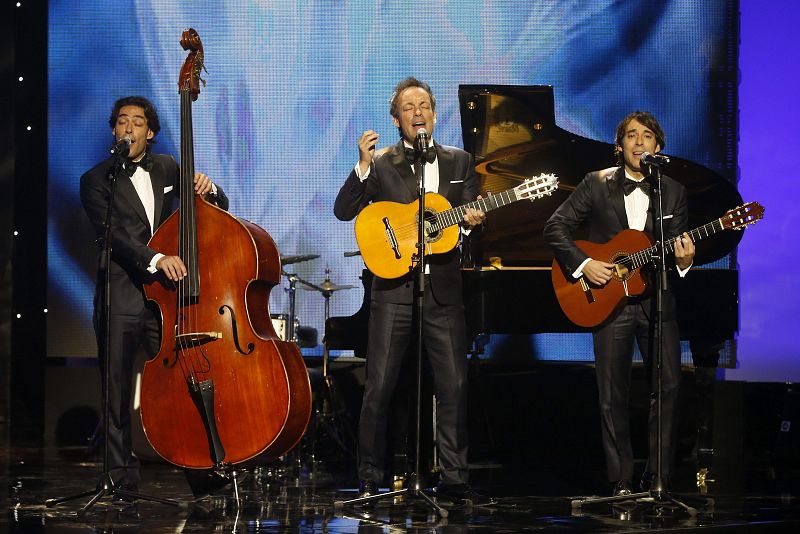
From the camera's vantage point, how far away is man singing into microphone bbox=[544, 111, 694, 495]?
477 centimetres

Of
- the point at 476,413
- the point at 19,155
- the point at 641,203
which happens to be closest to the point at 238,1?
the point at 19,155

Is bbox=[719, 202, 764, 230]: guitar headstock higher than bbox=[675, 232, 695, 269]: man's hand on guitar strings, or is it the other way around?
bbox=[719, 202, 764, 230]: guitar headstock

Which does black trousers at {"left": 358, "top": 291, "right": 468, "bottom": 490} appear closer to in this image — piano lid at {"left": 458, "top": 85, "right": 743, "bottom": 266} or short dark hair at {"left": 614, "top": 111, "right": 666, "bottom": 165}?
short dark hair at {"left": 614, "top": 111, "right": 666, "bottom": 165}

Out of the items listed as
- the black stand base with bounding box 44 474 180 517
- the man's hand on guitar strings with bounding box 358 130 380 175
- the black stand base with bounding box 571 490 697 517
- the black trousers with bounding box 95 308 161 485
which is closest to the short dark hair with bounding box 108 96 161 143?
the black trousers with bounding box 95 308 161 485

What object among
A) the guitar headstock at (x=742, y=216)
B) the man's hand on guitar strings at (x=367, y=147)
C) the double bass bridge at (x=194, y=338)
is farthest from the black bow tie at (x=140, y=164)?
the guitar headstock at (x=742, y=216)

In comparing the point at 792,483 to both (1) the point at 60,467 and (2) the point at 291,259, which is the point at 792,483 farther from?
(1) the point at 60,467

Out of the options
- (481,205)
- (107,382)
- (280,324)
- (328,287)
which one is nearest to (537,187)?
(481,205)

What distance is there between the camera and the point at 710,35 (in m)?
8.15

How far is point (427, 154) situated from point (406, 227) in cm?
35

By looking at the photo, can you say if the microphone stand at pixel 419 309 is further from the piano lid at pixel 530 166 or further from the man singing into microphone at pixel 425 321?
the piano lid at pixel 530 166

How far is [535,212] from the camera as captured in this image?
646 cm

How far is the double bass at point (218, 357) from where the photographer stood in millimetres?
4305

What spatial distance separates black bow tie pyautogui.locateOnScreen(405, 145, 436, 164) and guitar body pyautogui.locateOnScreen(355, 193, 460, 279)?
0.17 m

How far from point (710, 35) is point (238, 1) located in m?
3.72
